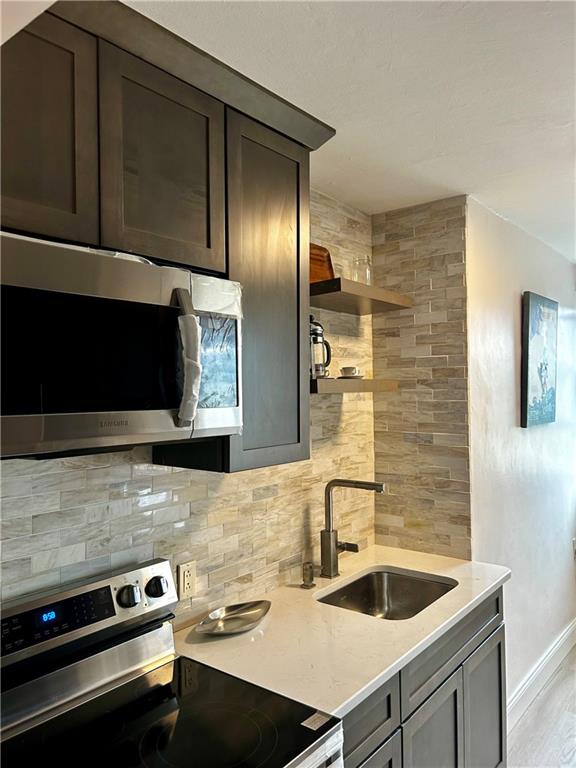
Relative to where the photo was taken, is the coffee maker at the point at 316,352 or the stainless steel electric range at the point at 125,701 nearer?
the stainless steel electric range at the point at 125,701

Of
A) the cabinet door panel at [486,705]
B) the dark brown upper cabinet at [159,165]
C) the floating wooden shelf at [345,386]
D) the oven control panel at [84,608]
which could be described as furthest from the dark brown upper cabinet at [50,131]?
the cabinet door panel at [486,705]

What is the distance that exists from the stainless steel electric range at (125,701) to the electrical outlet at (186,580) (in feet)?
0.64

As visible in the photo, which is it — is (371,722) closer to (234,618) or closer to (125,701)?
(234,618)

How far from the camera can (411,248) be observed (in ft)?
8.73

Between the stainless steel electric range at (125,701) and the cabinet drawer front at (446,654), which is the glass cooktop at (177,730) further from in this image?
the cabinet drawer front at (446,654)

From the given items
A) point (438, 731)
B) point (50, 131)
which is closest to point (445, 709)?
point (438, 731)

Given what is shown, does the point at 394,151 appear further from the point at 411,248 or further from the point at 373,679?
the point at 373,679

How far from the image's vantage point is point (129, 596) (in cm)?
152

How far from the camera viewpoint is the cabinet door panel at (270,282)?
1595 mm

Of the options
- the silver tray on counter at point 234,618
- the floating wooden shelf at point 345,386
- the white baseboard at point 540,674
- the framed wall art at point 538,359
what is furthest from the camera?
the framed wall art at point 538,359

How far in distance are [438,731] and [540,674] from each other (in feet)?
5.40

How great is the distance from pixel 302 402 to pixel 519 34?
1139 millimetres

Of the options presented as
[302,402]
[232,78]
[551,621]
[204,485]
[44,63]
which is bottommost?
[551,621]

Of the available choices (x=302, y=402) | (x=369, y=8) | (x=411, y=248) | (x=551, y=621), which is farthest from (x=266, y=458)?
(x=551, y=621)
